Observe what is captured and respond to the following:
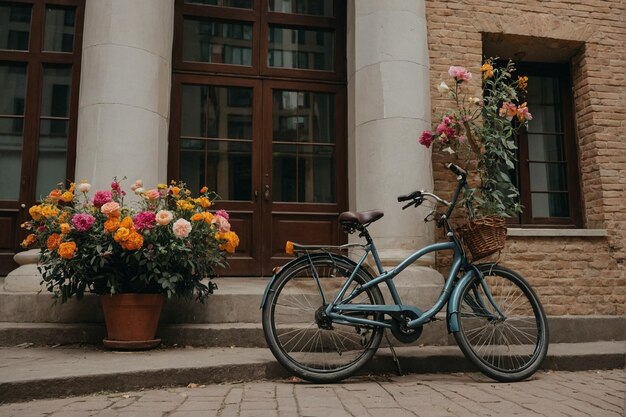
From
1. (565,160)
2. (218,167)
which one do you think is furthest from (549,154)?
(218,167)

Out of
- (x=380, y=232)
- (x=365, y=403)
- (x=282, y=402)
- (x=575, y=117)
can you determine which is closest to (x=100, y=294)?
(x=282, y=402)

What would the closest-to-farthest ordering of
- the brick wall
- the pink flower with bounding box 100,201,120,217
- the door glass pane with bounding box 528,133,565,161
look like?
the pink flower with bounding box 100,201,120,217
the brick wall
the door glass pane with bounding box 528,133,565,161

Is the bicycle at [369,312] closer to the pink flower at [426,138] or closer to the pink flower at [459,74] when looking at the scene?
the pink flower at [426,138]

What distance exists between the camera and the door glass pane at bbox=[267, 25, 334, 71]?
267 inches

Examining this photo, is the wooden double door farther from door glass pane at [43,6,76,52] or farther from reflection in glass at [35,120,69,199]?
door glass pane at [43,6,76,52]

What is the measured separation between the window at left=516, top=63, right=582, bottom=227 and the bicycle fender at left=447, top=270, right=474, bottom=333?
2.81 m

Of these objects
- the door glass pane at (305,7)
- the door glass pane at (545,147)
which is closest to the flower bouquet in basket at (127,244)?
the door glass pane at (305,7)

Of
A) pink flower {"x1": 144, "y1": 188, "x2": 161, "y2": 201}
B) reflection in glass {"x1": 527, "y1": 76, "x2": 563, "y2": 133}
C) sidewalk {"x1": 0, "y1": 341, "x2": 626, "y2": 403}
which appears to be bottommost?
sidewalk {"x1": 0, "y1": 341, "x2": 626, "y2": 403}

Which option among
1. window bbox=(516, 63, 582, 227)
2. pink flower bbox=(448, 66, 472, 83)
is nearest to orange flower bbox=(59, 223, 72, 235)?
pink flower bbox=(448, 66, 472, 83)

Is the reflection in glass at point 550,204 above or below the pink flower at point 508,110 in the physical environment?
below

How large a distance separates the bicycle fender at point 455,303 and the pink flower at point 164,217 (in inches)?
88.8

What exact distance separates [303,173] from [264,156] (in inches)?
20.3

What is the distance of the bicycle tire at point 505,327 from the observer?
417 centimetres

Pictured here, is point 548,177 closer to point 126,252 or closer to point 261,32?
point 261,32
